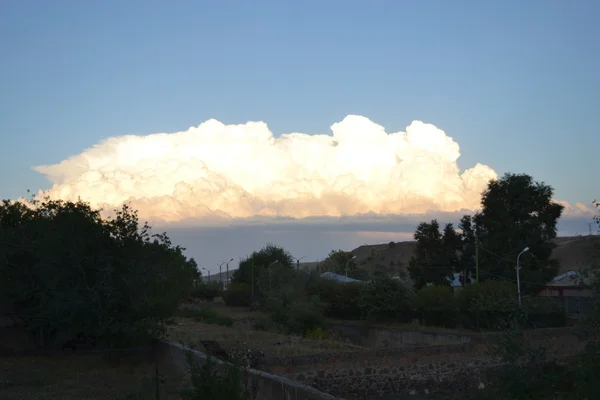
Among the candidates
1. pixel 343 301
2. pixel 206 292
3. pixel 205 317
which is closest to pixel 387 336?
pixel 343 301

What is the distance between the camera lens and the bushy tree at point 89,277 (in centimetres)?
1884

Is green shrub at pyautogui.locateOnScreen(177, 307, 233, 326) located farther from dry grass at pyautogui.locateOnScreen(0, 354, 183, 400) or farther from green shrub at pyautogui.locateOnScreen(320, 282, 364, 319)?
dry grass at pyautogui.locateOnScreen(0, 354, 183, 400)

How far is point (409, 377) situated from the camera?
22.3 m

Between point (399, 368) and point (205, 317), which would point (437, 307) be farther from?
point (399, 368)

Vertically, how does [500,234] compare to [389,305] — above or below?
above

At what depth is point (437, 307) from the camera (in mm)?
40125

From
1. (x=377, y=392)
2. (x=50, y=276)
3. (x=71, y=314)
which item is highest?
(x=50, y=276)

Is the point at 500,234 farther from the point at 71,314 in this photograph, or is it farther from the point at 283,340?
the point at 71,314

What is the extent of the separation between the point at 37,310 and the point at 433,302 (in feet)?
89.6

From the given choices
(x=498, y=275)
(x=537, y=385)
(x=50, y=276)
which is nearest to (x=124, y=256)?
(x=50, y=276)

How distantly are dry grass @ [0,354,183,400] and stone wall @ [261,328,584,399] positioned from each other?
4.33 meters

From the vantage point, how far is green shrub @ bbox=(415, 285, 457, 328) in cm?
3950

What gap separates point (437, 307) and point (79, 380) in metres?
28.5

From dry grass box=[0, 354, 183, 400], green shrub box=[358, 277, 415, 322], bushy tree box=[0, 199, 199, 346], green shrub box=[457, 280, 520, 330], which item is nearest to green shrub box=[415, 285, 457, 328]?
green shrub box=[457, 280, 520, 330]
